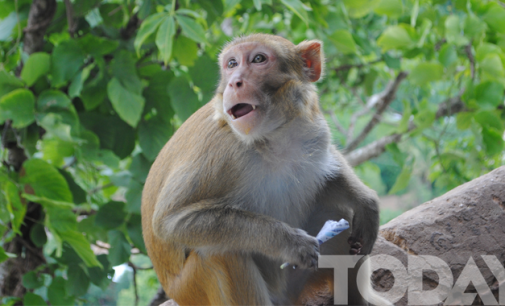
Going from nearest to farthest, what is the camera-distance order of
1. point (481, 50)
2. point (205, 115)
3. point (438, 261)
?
1. point (205, 115)
2. point (438, 261)
3. point (481, 50)

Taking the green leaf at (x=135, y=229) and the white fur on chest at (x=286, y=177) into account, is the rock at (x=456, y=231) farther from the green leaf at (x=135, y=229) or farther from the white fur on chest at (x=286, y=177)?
the green leaf at (x=135, y=229)

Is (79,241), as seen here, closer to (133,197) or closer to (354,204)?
(133,197)

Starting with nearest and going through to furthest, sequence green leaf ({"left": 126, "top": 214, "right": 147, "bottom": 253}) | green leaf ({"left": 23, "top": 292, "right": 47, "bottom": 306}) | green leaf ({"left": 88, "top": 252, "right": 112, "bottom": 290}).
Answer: green leaf ({"left": 23, "top": 292, "right": 47, "bottom": 306}) → green leaf ({"left": 126, "top": 214, "right": 147, "bottom": 253}) → green leaf ({"left": 88, "top": 252, "right": 112, "bottom": 290})

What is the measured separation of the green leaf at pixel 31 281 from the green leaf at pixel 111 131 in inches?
42.7

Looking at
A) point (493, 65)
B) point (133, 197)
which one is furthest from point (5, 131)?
point (493, 65)

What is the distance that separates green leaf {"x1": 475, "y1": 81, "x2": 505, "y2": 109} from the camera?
3672mm

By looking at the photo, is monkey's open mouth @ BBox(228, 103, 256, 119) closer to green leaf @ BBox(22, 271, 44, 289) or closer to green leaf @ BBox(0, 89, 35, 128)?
green leaf @ BBox(0, 89, 35, 128)

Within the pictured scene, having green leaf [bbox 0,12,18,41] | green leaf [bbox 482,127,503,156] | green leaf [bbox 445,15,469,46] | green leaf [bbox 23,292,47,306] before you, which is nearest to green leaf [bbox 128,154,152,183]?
green leaf [bbox 23,292,47,306]

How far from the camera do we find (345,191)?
262cm

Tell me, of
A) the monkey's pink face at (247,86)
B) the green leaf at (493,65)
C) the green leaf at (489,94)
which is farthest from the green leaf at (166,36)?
the green leaf at (489,94)

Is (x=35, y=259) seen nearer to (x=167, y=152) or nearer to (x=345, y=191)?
(x=167, y=152)

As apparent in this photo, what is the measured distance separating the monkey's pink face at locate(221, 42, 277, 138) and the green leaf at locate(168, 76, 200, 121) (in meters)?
0.99

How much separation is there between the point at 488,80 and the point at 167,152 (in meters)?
2.85

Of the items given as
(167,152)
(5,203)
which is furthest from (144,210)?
(5,203)
